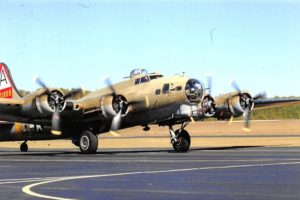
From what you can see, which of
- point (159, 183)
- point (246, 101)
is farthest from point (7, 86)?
point (159, 183)

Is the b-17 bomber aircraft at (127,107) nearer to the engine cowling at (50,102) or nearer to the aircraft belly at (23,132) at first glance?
the engine cowling at (50,102)

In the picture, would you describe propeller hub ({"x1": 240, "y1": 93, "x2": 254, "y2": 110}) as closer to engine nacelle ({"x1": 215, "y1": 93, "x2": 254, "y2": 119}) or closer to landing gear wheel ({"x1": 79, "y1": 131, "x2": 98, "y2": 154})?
engine nacelle ({"x1": 215, "y1": 93, "x2": 254, "y2": 119})

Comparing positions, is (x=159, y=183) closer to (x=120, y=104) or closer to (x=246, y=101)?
(x=120, y=104)

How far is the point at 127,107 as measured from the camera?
40.7m

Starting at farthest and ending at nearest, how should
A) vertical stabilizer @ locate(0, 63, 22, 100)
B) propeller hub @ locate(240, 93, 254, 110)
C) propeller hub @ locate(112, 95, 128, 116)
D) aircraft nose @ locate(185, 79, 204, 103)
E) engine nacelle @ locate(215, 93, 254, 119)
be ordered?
vertical stabilizer @ locate(0, 63, 22, 100) < propeller hub @ locate(240, 93, 254, 110) < engine nacelle @ locate(215, 93, 254, 119) < propeller hub @ locate(112, 95, 128, 116) < aircraft nose @ locate(185, 79, 204, 103)

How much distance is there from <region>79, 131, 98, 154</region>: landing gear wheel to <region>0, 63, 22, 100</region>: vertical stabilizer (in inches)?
223

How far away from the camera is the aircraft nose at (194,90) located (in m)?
39.3

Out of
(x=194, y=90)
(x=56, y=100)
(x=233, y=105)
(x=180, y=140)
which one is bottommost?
(x=180, y=140)

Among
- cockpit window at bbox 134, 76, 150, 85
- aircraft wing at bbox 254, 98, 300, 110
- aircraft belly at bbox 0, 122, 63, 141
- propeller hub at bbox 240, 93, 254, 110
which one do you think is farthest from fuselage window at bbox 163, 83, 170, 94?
aircraft belly at bbox 0, 122, 63, 141

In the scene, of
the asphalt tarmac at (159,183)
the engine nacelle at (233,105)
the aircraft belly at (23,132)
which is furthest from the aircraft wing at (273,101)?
the asphalt tarmac at (159,183)

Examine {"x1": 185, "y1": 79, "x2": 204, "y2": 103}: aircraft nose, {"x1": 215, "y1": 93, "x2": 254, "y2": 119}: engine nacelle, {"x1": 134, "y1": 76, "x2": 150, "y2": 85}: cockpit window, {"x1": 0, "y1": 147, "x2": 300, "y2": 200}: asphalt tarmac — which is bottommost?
{"x1": 0, "y1": 147, "x2": 300, "y2": 200}: asphalt tarmac

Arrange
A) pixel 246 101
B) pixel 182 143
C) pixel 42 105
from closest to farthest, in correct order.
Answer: pixel 42 105 → pixel 182 143 → pixel 246 101

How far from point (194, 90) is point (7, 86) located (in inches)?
511

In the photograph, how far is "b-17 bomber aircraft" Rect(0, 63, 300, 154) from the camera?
129 feet
